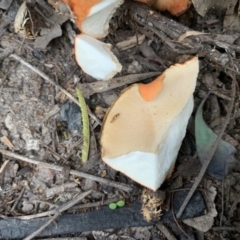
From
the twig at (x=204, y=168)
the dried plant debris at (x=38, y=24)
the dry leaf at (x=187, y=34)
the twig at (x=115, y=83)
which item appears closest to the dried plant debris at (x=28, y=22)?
the dried plant debris at (x=38, y=24)

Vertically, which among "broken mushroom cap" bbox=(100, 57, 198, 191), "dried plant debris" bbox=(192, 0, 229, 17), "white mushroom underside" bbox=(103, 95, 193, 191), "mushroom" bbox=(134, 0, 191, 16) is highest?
"mushroom" bbox=(134, 0, 191, 16)

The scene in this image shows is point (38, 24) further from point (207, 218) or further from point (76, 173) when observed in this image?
point (207, 218)

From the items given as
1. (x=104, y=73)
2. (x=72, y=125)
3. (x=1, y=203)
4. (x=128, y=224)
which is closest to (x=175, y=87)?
(x=104, y=73)

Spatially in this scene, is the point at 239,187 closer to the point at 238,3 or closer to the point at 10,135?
the point at 238,3

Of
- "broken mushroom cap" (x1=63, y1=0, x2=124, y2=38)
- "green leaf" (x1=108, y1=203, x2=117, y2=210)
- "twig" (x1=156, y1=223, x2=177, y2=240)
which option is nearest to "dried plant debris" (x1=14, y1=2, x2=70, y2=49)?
"broken mushroom cap" (x1=63, y1=0, x2=124, y2=38)

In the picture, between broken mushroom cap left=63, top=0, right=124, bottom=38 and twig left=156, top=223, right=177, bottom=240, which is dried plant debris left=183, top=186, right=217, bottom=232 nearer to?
twig left=156, top=223, right=177, bottom=240
